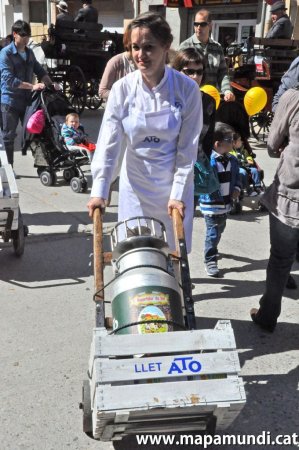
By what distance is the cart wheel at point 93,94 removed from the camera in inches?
531

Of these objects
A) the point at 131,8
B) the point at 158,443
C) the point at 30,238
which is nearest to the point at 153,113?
the point at 158,443

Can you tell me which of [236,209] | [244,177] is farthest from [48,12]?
[236,209]

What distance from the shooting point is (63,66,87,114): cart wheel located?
13.0 meters

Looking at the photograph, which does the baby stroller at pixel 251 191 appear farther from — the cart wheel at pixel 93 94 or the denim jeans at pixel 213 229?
the cart wheel at pixel 93 94

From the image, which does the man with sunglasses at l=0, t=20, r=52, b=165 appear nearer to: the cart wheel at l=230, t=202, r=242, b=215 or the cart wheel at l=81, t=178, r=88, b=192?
the cart wheel at l=81, t=178, r=88, b=192

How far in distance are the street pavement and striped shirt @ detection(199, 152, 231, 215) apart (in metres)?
0.57

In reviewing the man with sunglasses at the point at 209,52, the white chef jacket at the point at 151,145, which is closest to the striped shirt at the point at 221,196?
the white chef jacket at the point at 151,145

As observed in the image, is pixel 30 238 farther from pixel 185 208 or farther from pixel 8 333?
pixel 185 208

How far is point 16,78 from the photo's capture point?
21.1 ft

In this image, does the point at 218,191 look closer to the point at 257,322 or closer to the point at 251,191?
the point at 257,322

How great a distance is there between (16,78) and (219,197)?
3283mm

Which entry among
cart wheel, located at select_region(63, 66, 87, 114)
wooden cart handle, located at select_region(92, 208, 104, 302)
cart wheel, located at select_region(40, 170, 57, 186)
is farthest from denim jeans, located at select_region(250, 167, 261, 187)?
cart wheel, located at select_region(63, 66, 87, 114)

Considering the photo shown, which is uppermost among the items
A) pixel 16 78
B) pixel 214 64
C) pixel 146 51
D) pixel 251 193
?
pixel 146 51

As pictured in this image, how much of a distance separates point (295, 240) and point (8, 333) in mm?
1952
